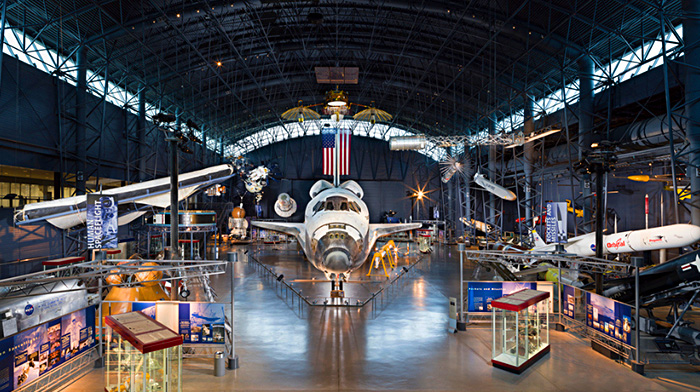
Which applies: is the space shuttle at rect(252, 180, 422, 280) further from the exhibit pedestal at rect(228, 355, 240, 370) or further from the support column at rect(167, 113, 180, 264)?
the support column at rect(167, 113, 180, 264)

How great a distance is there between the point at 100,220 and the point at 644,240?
21.1 metres

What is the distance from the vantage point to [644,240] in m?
14.6

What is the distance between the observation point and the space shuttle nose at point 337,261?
13.2 meters

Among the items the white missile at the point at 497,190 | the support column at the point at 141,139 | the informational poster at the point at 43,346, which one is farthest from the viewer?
the white missile at the point at 497,190

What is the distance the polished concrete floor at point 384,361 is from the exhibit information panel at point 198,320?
0.69 metres

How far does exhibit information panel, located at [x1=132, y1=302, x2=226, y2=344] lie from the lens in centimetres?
941

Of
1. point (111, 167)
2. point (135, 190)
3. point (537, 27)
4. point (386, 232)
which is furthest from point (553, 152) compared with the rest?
point (111, 167)

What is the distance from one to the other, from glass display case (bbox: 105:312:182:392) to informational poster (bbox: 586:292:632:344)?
10.9m

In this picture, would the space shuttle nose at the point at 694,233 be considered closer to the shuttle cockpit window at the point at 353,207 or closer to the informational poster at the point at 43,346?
the shuttle cockpit window at the point at 353,207

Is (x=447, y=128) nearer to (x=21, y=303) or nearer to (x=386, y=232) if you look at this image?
(x=386, y=232)

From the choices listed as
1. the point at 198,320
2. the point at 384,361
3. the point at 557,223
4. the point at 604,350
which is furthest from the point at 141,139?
the point at 604,350

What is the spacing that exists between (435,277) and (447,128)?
29140 millimetres

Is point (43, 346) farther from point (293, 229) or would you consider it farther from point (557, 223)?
point (557, 223)

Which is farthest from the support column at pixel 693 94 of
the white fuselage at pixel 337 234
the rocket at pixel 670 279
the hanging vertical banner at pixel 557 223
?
the white fuselage at pixel 337 234
